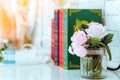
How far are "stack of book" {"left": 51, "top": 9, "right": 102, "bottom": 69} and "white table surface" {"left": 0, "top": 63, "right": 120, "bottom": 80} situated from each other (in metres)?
0.05

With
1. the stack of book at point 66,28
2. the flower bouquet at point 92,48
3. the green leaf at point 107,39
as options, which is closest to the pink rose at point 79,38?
the flower bouquet at point 92,48

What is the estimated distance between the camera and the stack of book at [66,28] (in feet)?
4.84

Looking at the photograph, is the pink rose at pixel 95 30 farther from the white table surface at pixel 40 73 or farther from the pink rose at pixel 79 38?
the white table surface at pixel 40 73

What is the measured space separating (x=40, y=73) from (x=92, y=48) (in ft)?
1.03

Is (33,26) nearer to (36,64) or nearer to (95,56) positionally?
(36,64)

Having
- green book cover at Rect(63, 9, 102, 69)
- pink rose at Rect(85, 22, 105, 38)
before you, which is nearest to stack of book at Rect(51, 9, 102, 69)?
green book cover at Rect(63, 9, 102, 69)

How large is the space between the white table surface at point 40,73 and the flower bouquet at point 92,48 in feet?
0.19

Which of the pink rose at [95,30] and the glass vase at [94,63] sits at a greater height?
the pink rose at [95,30]

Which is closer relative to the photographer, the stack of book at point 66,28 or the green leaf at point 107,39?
the green leaf at point 107,39

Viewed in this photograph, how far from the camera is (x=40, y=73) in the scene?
54.8 inches

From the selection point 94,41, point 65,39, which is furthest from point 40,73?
point 94,41

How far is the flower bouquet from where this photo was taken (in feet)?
3.96

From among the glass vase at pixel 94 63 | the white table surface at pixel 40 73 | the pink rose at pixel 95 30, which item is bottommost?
the white table surface at pixel 40 73

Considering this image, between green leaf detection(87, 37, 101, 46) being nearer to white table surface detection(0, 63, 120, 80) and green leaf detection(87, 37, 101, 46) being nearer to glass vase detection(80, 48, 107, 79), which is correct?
glass vase detection(80, 48, 107, 79)
